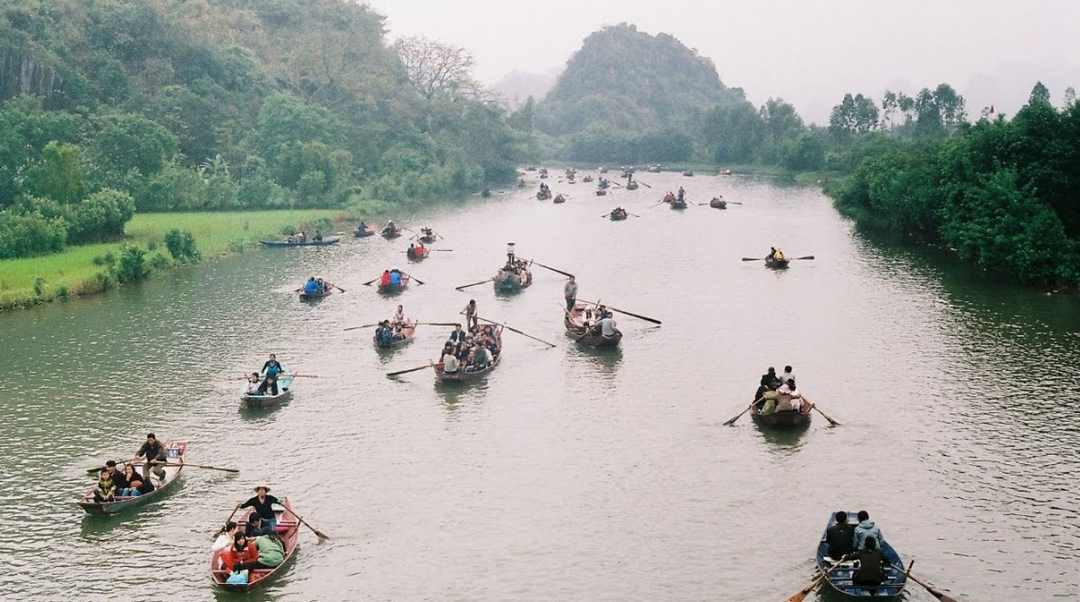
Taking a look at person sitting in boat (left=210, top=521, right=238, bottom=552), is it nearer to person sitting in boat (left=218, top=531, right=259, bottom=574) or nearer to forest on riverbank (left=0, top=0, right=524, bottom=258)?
person sitting in boat (left=218, top=531, right=259, bottom=574)

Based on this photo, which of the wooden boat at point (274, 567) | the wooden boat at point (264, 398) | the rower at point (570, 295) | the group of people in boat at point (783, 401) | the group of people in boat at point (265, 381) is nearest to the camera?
the wooden boat at point (274, 567)

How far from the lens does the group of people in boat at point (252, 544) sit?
782 inches

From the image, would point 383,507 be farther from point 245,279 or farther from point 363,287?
point 245,279

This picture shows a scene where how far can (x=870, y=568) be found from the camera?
1880 cm

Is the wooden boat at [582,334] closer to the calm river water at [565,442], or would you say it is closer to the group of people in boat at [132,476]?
the calm river water at [565,442]

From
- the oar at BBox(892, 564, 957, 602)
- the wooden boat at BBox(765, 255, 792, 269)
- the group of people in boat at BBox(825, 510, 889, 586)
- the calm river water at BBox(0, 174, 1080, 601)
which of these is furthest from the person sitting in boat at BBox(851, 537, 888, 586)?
the wooden boat at BBox(765, 255, 792, 269)

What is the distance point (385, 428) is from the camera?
28844 mm

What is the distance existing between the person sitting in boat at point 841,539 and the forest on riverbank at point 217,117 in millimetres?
44399

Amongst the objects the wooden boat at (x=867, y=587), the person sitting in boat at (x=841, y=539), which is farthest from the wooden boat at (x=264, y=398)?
the person sitting in boat at (x=841, y=539)

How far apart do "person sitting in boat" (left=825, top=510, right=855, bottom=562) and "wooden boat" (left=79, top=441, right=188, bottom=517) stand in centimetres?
1470

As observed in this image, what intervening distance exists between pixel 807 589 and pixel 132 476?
48.2ft

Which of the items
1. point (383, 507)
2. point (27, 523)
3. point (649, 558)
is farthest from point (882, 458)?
point (27, 523)

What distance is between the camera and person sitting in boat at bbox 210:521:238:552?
20328mm

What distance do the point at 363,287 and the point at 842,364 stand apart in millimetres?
23671
